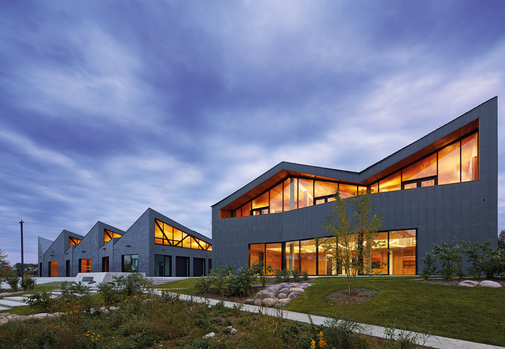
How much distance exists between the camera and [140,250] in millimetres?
27688

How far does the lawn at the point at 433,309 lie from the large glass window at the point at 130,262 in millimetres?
23200

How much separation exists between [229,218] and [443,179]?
15754mm

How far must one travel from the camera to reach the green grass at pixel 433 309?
5.80m

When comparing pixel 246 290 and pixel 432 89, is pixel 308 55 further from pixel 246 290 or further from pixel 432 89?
pixel 246 290

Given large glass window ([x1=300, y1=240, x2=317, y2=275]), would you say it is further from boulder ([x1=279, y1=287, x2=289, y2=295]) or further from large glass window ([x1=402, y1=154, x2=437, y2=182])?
boulder ([x1=279, y1=287, x2=289, y2=295])

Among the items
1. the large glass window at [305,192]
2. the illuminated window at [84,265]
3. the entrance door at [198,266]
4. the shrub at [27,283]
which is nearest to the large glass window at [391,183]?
the large glass window at [305,192]

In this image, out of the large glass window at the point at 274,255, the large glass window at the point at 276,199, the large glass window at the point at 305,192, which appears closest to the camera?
the large glass window at the point at 305,192

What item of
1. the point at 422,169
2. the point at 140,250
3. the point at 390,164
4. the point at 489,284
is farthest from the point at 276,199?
the point at 140,250

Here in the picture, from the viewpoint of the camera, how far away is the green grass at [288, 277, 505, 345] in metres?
5.80

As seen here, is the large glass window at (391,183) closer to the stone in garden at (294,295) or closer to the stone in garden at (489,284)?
the stone in garden at (489,284)

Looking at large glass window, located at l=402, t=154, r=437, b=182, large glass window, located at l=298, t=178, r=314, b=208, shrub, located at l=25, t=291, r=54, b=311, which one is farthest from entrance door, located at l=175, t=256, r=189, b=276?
large glass window, located at l=402, t=154, r=437, b=182

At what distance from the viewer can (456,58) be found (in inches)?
603

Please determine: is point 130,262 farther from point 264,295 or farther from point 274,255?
point 264,295

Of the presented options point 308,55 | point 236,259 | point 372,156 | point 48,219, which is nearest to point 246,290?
point 236,259
